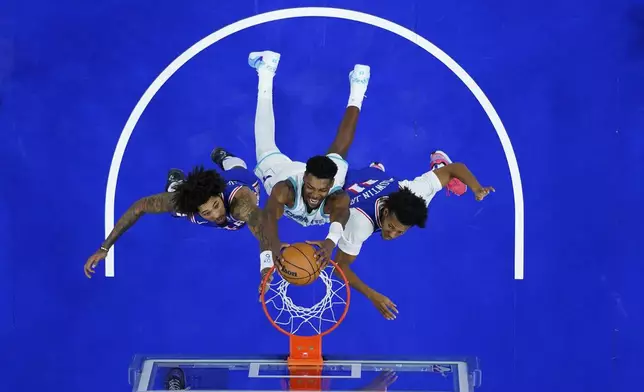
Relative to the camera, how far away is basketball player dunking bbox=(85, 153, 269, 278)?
24.4ft

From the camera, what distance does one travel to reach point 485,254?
30.6 feet

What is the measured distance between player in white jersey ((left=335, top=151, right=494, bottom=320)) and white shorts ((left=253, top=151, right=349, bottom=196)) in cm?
24

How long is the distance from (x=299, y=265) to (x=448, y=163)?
237 cm

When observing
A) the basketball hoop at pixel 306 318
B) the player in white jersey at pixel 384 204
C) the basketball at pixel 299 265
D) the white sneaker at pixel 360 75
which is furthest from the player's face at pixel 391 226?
the white sneaker at pixel 360 75

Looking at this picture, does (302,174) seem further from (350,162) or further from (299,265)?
(350,162)

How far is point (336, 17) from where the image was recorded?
943 centimetres

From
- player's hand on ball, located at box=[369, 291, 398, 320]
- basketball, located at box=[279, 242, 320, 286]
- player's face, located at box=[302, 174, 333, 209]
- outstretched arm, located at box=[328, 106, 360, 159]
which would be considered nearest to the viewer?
basketball, located at box=[279, 242, 320, 286]

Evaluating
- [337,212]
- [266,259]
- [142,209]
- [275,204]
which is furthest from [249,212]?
[142,209]

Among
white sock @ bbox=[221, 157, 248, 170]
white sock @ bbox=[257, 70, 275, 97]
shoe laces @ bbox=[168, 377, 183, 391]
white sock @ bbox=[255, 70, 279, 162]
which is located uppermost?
white sock @ bbox=[257, 70, 275, 97]

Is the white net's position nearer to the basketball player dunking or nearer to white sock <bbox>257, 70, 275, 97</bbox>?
the basketball player dunking

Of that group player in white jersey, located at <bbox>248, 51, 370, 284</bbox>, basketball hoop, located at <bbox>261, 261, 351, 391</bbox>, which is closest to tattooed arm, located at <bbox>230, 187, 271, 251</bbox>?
player in white jersey, located at <bbox>248, 51, 370, 284</bbox>

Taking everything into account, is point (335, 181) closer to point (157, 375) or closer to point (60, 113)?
point (157, 375)

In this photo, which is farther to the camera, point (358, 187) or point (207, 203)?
point (358, 187)

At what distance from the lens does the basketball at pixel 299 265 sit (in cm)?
714
